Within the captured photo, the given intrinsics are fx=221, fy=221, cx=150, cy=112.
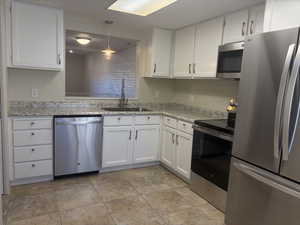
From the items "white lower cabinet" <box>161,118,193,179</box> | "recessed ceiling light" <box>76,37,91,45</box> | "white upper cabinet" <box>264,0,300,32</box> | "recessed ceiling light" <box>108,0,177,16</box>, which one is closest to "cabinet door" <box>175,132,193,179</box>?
"white lower cabinet" <box>161,118,193,179</box>

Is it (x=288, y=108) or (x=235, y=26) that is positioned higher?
(x=235, y=26)

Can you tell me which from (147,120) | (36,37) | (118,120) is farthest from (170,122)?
(36,37)

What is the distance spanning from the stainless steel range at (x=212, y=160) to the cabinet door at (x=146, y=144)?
904 mm

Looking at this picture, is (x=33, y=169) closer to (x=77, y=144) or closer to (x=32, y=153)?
(x=32, y=153)

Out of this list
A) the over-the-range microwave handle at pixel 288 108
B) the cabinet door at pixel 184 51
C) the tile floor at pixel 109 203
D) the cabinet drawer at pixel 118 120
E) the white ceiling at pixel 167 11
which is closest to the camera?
the over-the-range microwave handle at pixel 288 108

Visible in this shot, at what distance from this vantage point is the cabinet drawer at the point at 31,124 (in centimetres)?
264

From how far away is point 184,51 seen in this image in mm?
3434

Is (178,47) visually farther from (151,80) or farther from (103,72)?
(103,72)

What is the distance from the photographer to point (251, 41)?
1.79 m

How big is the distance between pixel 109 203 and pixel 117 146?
966 mm

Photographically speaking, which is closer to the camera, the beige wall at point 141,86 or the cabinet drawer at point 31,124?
the cabinet drawer at point 31,124

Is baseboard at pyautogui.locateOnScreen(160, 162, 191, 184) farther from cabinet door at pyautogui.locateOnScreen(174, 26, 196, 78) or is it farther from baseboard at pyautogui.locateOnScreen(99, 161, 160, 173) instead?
cabinet door at pyautogui.locateOnScreen(174, 26, 196, 78)

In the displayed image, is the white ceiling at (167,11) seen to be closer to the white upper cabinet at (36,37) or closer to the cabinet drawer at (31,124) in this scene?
the white upper cabinet at (36,37)

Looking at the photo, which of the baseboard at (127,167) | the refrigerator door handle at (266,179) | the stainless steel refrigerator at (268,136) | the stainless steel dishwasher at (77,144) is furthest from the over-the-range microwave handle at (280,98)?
the baseboard at (127,167)
